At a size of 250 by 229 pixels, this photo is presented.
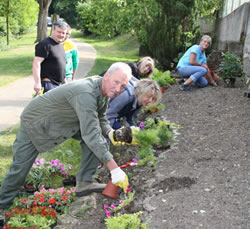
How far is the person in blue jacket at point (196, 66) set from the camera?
22.7 ft

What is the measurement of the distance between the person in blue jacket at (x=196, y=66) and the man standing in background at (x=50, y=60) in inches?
128

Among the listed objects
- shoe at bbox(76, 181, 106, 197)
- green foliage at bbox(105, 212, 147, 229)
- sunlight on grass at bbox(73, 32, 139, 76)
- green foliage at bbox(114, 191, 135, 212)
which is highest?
green foliage at bbox(105, 212, 147, 229)

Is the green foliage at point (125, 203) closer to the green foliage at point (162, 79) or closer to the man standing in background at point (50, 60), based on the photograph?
the man standing in background at point (50, 60)

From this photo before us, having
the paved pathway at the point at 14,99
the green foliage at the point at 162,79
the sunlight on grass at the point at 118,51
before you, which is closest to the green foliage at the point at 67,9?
the sunlight on grass at the point at 118,51

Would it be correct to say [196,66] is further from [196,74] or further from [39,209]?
[39,209]

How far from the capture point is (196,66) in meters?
7.03

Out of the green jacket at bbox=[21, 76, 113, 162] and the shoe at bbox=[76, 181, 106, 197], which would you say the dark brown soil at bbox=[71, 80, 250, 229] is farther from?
the green jacket at bbox=[21, 76, 113, 162]

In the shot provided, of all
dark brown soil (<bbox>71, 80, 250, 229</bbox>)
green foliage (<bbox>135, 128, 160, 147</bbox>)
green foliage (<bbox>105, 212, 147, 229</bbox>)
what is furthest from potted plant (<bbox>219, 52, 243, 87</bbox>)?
green foliage (<bbox>105, 212, 147, 229</bbox>)

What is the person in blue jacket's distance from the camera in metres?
6.91

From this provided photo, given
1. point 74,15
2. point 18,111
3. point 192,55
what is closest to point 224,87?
point 192,55

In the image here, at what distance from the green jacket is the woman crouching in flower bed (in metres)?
0.51

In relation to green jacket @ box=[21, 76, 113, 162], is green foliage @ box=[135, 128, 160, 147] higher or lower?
lower

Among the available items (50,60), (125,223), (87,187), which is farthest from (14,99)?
(125,223)

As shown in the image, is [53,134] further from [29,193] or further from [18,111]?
[18,111]
